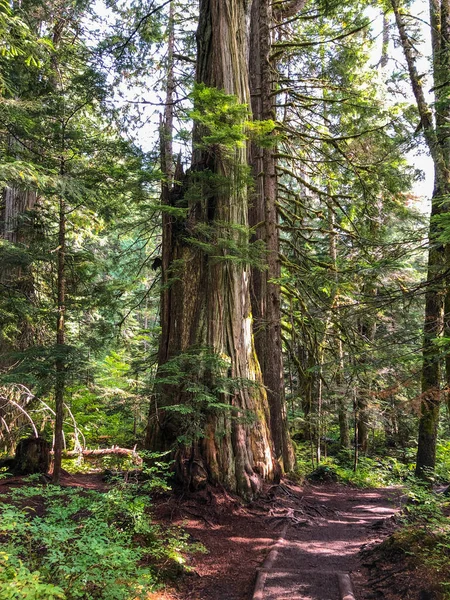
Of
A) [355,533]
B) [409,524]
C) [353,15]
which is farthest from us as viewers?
[353,15]

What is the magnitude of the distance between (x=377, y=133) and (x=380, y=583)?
8548 mm

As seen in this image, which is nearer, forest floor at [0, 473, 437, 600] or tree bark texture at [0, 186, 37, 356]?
forest floor at [0, 473, 437, 600]

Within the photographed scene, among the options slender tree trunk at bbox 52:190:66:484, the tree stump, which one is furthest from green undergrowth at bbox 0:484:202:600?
the tree stump

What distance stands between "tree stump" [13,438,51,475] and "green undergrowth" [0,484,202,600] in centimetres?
269

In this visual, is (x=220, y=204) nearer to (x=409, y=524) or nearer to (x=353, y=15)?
(x=409, y=524)

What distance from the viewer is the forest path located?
13.3 feet

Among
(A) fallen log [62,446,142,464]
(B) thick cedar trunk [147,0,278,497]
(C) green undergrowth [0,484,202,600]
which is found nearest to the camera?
(C) green undergrowth [0,484,202,600]

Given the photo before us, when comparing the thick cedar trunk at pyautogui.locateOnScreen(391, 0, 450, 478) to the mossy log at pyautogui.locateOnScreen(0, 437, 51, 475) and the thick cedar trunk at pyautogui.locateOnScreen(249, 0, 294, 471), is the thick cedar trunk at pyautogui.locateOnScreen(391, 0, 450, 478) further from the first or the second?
the mossy log at pyautogui.locateOnScreen(0, 437, 51, 475)

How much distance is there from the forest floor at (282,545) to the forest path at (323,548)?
11mm

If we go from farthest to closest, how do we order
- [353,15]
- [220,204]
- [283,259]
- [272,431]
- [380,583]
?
1. [353,15]
2. [283,259]
3. [272,431]
4. [220,204]
5. [380,583]

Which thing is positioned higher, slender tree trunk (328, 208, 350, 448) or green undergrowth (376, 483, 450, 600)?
slender tree trunk (328, 208, 350, 448)

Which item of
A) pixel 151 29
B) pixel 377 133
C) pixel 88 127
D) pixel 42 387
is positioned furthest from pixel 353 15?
pixel 42 387

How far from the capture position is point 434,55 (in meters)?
7.50

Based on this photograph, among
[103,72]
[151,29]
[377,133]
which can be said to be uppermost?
[151,29]
